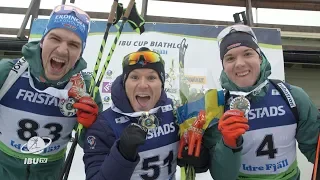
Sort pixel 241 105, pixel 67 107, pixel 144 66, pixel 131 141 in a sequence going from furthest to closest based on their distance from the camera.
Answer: pixel 67 107
pixel 144 66
pixel 241 105
pixel 131 141

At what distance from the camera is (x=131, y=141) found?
4.58 feet

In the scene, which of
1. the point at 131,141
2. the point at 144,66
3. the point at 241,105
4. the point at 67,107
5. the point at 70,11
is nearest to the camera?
the point at 131,141

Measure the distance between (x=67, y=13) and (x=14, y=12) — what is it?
10.2 ft

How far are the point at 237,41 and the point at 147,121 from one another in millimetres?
639

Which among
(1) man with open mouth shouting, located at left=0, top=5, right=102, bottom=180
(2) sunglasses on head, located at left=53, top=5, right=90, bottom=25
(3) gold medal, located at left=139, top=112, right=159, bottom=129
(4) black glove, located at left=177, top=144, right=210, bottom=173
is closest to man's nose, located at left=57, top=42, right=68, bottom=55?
(1) man with open mouth shouting, located at left=0, top=5, right=102, bottom=180

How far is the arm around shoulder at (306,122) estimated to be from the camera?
1751 mm

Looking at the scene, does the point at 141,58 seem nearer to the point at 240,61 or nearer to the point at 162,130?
the point at 162,130

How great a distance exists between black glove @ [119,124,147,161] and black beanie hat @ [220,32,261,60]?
0.68 metres

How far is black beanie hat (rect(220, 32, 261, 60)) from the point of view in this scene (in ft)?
5.77

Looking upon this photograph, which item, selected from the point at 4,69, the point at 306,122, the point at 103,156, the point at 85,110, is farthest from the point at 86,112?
the point at 306,122

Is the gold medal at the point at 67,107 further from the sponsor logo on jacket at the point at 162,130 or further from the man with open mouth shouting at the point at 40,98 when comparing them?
the sponsor logo on jacket at the point at 162,130

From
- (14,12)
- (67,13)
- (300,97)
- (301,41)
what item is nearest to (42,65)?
(67,13)

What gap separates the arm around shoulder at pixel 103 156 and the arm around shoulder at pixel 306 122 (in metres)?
0.90

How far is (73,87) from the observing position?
1.84m
